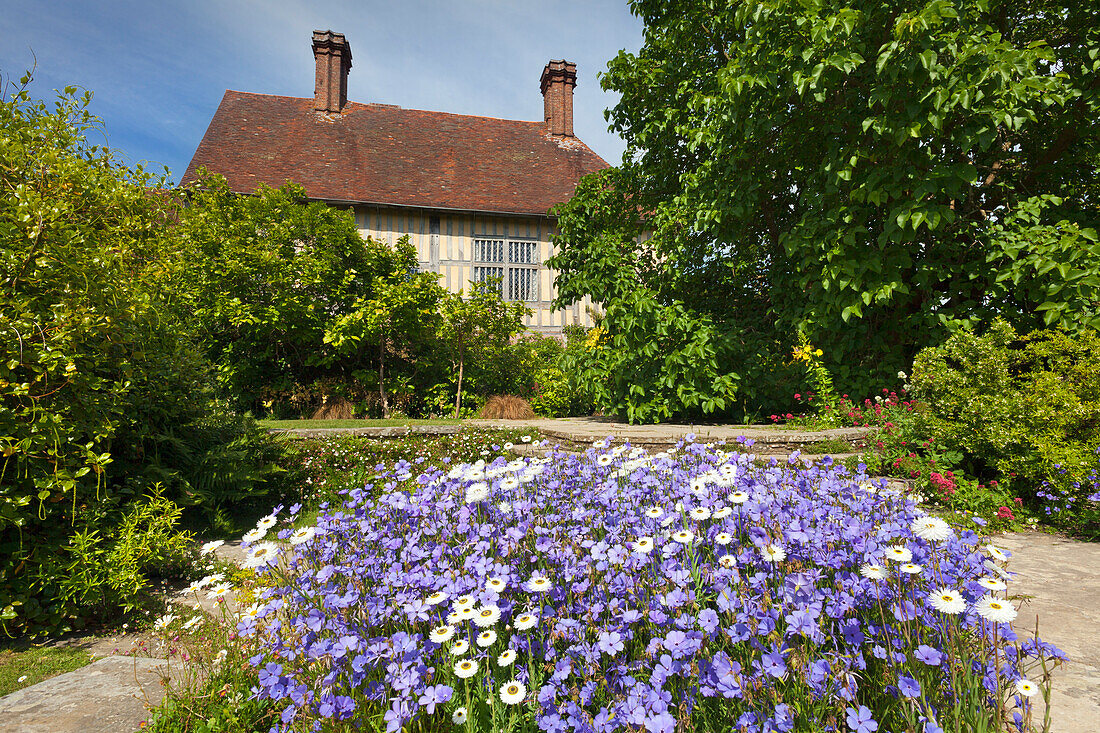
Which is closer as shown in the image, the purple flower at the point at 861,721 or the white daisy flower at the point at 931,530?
the purple flower at the point at 861,721

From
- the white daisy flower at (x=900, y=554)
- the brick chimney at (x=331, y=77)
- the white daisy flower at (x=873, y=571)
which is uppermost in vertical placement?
the brick chimney at (x=331, y=77)

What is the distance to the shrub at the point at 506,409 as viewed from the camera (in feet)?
30.4

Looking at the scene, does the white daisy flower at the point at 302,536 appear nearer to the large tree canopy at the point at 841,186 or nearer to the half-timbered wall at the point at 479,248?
the large tree canopy at the point at 841,186

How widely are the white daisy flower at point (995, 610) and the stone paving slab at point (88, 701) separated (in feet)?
7.52

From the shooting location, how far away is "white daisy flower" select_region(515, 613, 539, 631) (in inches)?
56.5

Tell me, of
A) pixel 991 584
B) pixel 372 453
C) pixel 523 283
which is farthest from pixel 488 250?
pixel 991 584

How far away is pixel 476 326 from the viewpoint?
9211mm

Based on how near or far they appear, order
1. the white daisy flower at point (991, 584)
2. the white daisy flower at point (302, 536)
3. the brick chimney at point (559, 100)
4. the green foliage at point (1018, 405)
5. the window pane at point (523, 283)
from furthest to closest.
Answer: the brick chimney at point (559, 100)
the window pane at point (523, 283)
the green foliage at point (1018, 405)
the white daisy flower at point (302, 536)
the white daisy flower at point (991, 584)

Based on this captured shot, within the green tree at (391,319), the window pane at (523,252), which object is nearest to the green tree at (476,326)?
the green tree at (391,319)

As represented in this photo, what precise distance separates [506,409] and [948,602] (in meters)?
8.28

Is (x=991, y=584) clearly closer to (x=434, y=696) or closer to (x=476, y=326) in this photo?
(x=434, y=696)

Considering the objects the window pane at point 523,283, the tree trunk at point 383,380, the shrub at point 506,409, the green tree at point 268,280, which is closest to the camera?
the green tree at point 268,280

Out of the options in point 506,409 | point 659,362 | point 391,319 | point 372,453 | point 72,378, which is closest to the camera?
point 72,378

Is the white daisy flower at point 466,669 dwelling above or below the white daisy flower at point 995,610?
below
